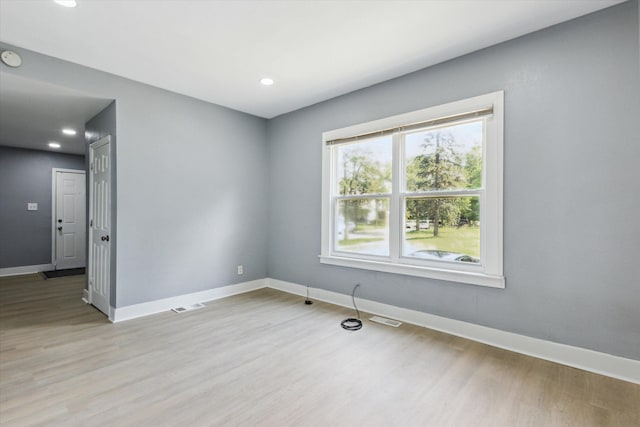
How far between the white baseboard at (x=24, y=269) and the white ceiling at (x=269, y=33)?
4969 millimetres

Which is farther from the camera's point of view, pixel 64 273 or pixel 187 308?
pixel 64 273

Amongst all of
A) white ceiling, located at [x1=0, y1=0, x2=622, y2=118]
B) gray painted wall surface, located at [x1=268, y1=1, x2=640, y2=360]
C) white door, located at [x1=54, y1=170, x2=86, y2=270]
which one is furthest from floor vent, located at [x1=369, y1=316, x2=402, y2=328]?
white door, located at [x1=54, y1=170, x2=86, y2=270]

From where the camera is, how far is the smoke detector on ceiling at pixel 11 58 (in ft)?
8.84

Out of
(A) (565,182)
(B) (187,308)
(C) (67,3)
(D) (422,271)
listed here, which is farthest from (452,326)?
(C) (67,3)

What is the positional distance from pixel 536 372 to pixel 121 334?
3586mm

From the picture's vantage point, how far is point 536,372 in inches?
89.5

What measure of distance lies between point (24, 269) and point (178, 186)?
4.58 meters

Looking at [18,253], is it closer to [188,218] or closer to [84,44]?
[188,218]

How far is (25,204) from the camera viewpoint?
233 inches

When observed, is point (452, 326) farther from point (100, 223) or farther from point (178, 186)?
point (100, 223)

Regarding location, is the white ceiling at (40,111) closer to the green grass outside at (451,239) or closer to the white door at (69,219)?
the white door at (69,219)

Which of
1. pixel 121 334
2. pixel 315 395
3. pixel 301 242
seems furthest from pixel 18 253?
pixel 315 395

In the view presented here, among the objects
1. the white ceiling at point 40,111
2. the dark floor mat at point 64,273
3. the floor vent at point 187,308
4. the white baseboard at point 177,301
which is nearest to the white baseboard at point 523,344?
the white baseboard at point 177,301

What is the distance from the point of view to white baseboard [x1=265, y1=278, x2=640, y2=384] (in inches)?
86.2
